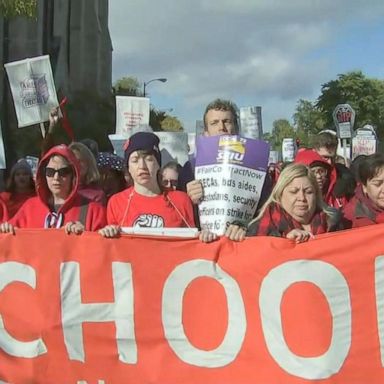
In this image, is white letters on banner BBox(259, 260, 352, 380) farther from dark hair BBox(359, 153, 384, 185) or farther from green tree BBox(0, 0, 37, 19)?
green tree BBox(0, 0, 37, 19)

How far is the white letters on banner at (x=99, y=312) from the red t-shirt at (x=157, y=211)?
295 millimetres

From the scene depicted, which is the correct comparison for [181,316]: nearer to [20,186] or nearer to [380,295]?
[380,295]

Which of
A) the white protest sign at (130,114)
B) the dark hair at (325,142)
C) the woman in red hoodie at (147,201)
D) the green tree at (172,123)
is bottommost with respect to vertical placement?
the woman in red hoodie at (147,201)

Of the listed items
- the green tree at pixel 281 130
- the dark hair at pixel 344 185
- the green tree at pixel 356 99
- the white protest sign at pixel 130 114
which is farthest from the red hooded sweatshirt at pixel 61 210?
the green tree at pixel 281 130

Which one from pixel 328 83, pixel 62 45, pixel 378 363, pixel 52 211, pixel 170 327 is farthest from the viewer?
pixel 328 83

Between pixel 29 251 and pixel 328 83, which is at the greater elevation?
pixel 328 83

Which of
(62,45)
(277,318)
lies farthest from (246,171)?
(62,45)

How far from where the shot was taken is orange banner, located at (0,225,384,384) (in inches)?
177

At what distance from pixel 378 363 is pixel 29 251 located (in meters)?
2.10

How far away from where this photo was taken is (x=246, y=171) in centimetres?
496

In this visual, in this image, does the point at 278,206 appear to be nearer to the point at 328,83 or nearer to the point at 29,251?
the point at 29,251

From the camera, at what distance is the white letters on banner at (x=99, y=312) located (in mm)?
4750

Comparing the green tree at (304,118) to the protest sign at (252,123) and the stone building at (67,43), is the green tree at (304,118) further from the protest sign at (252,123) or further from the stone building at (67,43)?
the protest sign at (252,123)

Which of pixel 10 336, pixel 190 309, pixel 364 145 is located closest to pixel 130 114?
pixel 10 336
